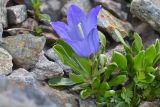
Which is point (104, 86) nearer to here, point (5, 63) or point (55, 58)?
point (55, 58)

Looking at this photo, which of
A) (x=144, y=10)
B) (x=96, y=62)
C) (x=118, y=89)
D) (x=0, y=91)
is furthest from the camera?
(x=144, y=10)

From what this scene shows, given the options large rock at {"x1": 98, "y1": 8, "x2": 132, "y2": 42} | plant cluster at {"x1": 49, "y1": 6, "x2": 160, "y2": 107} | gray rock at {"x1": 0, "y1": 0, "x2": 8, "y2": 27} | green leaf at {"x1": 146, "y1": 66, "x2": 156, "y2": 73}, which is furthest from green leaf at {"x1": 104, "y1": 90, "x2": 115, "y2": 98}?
gray rock at {"x1": 0, "y1": 0, "x2": 8, "y2": 27}

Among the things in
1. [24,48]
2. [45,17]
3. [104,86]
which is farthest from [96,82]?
[45,17]

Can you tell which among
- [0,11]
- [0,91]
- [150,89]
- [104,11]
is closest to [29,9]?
[0,11]

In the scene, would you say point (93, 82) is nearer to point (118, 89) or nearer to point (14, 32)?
point (118, 89)

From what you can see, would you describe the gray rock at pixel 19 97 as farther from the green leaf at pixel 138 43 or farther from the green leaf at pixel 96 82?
the green leaf at pixel 138 43

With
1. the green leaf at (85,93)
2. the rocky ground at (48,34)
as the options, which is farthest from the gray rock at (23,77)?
the green leaf at (85,93)
